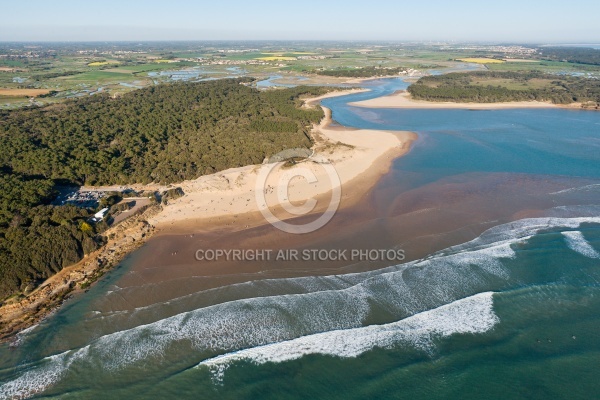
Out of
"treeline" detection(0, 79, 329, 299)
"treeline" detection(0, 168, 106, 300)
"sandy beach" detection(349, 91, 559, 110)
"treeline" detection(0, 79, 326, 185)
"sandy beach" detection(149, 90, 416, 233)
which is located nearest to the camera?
"treeline" detection(0, 168, 106, 300)

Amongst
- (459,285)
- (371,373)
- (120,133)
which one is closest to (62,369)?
(371,373)

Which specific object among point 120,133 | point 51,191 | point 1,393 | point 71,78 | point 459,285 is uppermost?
point 71,78

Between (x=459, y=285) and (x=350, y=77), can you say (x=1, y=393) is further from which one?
(x=350, y=77)

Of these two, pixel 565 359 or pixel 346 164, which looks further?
pixel 346 164

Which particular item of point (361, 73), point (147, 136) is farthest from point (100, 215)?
point (361, 73)

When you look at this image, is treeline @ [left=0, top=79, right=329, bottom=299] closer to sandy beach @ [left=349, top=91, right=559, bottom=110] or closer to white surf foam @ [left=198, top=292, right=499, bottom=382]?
white surf foam @ [left=198, top=292, right=499, bottom=382]

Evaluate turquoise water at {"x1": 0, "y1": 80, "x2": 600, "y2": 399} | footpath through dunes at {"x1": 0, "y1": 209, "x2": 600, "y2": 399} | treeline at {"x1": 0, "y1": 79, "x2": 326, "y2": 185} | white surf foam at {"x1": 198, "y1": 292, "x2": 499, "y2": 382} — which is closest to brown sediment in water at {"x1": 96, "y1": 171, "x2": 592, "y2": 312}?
turquoise water at {"x1": 0, "y1": 80, "x2": 600, "y2": 399}

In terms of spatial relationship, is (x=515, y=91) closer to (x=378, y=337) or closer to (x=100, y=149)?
(x=100, y=149)
